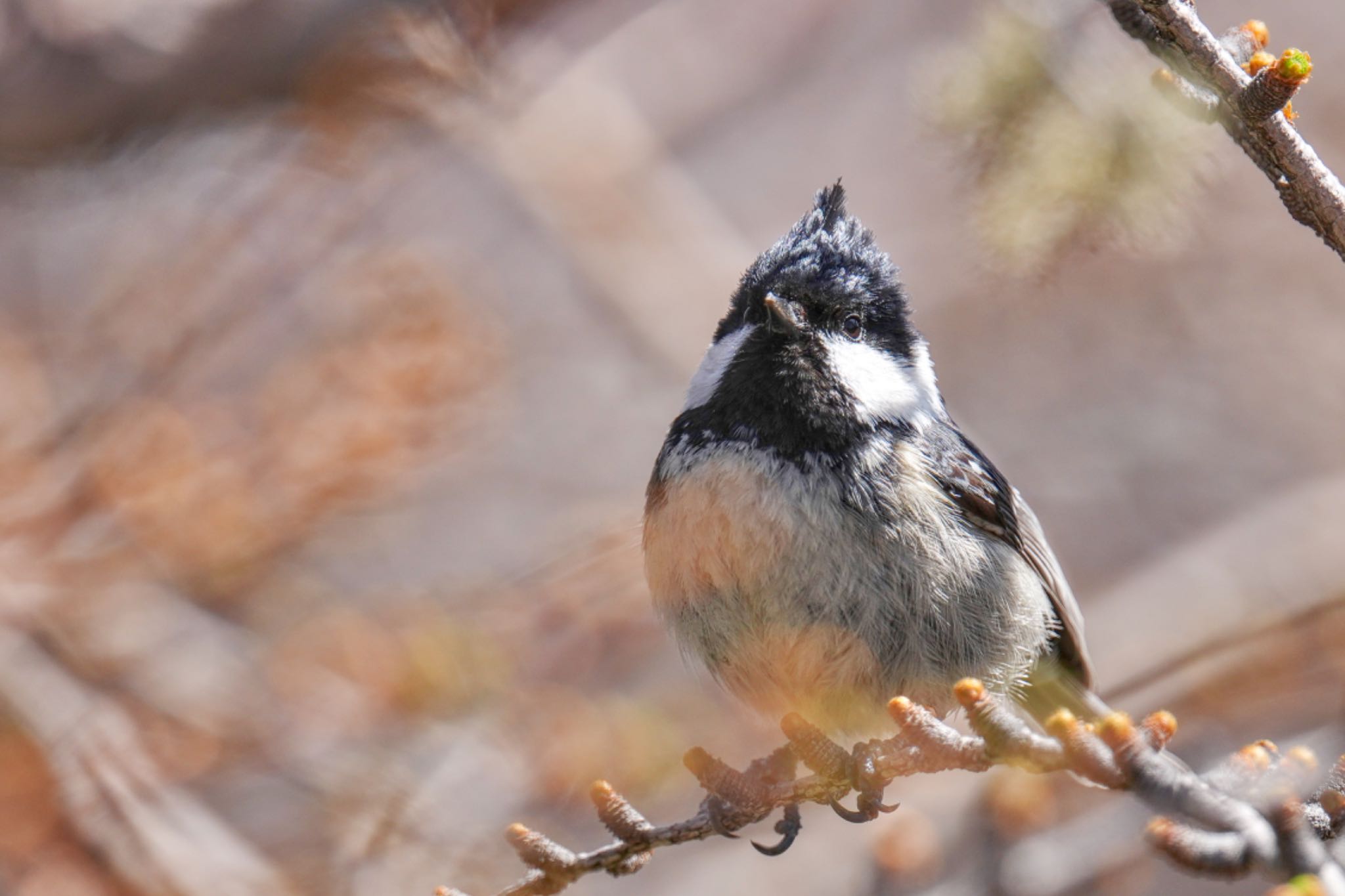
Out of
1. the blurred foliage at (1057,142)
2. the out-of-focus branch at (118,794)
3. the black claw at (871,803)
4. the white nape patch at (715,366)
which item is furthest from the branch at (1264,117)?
the out-of-focus branch at (118,794)

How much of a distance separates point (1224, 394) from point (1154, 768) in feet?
14.0

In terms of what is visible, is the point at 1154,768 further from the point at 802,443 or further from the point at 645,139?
the point at 645,139

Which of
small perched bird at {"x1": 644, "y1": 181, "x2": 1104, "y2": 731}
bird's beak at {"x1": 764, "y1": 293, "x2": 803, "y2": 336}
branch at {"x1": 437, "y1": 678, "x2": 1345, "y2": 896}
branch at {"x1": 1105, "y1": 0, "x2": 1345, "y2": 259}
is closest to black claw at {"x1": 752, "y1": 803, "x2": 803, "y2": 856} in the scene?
small perched bird at {"x1": 644, "y1": 181, "x2": 1104, "y2": 731}

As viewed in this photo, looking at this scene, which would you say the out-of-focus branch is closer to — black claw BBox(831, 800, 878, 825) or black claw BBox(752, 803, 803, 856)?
black claw BBox(752, 803, 803, 856)

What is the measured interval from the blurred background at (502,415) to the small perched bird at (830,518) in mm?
349

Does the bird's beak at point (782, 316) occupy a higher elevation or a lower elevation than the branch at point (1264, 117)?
lower

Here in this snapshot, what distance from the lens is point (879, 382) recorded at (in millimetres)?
2518

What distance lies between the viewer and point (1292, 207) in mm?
1618

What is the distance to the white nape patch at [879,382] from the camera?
95.7 inches

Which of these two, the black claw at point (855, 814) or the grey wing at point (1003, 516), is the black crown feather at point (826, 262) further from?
the black claw at point (855, 814)

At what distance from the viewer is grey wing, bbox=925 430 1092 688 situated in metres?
2.52

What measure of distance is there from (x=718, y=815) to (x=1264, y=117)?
1.53 metres

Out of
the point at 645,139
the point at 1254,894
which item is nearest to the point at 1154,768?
the point at 1254,894

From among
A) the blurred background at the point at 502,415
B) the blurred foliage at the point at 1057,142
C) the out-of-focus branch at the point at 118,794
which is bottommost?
the out-of-focus branch at the point at 118,794
